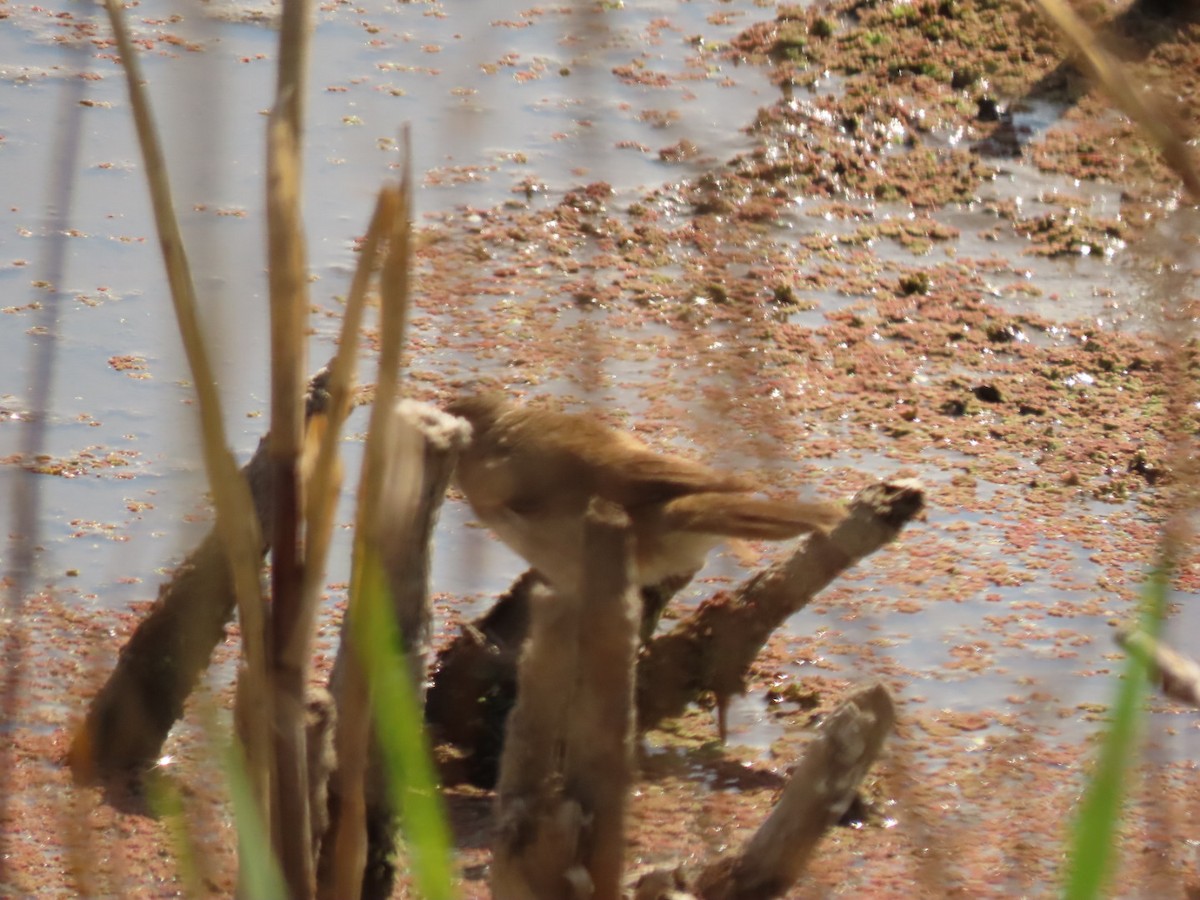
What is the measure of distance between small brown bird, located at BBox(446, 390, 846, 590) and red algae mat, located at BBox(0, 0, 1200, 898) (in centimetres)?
16

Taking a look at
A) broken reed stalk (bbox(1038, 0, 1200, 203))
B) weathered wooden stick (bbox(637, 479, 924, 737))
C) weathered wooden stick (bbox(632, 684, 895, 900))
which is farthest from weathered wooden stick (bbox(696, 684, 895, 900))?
weathered wooden stick (bbox(637, 479, 924, 737))

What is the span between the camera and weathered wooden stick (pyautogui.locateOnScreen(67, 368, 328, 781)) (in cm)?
260

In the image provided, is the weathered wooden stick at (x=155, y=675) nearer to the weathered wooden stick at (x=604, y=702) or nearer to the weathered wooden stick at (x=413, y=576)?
the weathered wooden stick at (x=413, y=576)

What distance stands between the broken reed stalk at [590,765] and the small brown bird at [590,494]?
114cm

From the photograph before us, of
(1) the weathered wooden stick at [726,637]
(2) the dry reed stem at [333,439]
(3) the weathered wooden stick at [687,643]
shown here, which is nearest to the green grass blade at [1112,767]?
(2) the dry reed stem at [333,439]

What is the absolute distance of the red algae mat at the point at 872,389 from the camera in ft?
7.00

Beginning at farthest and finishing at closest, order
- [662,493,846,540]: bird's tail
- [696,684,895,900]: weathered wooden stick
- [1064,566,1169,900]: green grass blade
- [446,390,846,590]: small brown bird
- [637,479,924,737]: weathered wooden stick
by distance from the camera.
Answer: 1. [637,479,924,737]: weathered wooden stick
2. [446,390,846,590]: small brown bird
3. [662,493,846,540]: bird's tail
4. [696,684,895,900]: weathered wooden stick
5. [1064,566,1169,900]: green grass blade

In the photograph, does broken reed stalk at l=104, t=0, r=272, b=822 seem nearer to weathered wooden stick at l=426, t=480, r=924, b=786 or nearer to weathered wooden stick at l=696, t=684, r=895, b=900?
weathered wooden stick at l=696, t=684, r=895, b=900

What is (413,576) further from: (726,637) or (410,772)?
(726,637)

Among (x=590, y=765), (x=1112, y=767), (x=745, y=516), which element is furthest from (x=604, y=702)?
(x=745, y=516)

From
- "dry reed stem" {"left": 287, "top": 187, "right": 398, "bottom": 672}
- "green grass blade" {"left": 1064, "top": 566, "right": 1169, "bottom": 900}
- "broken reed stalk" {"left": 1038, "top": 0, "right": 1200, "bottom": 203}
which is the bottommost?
"green grass blade" {"left": 1064, "top": 566, "right": 1169, "bottom": 900}

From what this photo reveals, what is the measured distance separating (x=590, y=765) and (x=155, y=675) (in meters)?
1.44

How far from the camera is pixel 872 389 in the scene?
4246 mm

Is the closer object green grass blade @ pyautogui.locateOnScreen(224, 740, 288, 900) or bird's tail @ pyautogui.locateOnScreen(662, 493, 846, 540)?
green grass blade @ pyautogui.locateOnScreen(224, 740, 288, 900)
